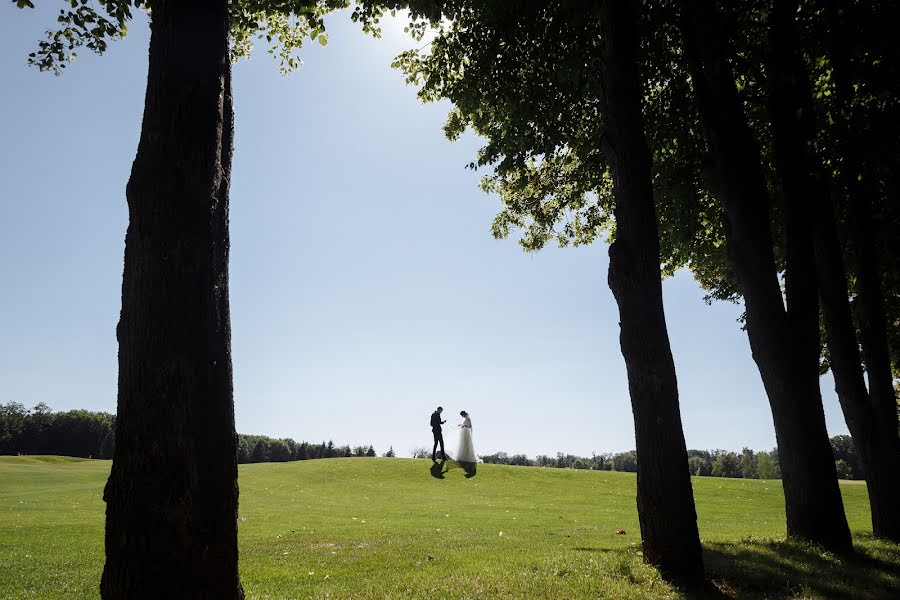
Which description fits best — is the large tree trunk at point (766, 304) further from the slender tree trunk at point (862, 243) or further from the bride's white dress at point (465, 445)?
the bride's white dress at point (465, 445)

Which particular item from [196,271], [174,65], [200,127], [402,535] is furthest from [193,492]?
[402,535]

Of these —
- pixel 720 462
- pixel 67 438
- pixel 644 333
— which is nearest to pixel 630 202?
pixel 644 333

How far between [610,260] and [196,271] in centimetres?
593

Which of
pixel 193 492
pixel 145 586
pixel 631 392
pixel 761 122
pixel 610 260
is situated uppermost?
pixel 761 122

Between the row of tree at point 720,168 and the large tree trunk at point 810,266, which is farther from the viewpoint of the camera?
the large tree trunk at point 810,266

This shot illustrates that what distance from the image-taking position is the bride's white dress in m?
32.4

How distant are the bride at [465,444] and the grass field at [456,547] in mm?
6116

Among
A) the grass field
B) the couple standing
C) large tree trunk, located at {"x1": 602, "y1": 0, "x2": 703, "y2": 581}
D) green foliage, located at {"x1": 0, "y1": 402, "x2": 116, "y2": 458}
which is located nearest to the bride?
the couple standing

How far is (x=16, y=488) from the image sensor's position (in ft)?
89.3

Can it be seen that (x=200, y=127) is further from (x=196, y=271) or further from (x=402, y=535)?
(x=402, y=535)

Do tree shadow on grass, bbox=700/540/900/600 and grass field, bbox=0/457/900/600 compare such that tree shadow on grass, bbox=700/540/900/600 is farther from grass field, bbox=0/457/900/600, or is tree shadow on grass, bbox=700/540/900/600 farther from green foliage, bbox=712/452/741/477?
green foliage, bbox=712/452/741/477

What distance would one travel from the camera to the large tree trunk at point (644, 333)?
721 centimetres

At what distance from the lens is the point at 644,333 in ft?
25.2

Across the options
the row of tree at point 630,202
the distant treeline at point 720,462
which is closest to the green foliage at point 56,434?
A: the distant treeline at point 720,462
